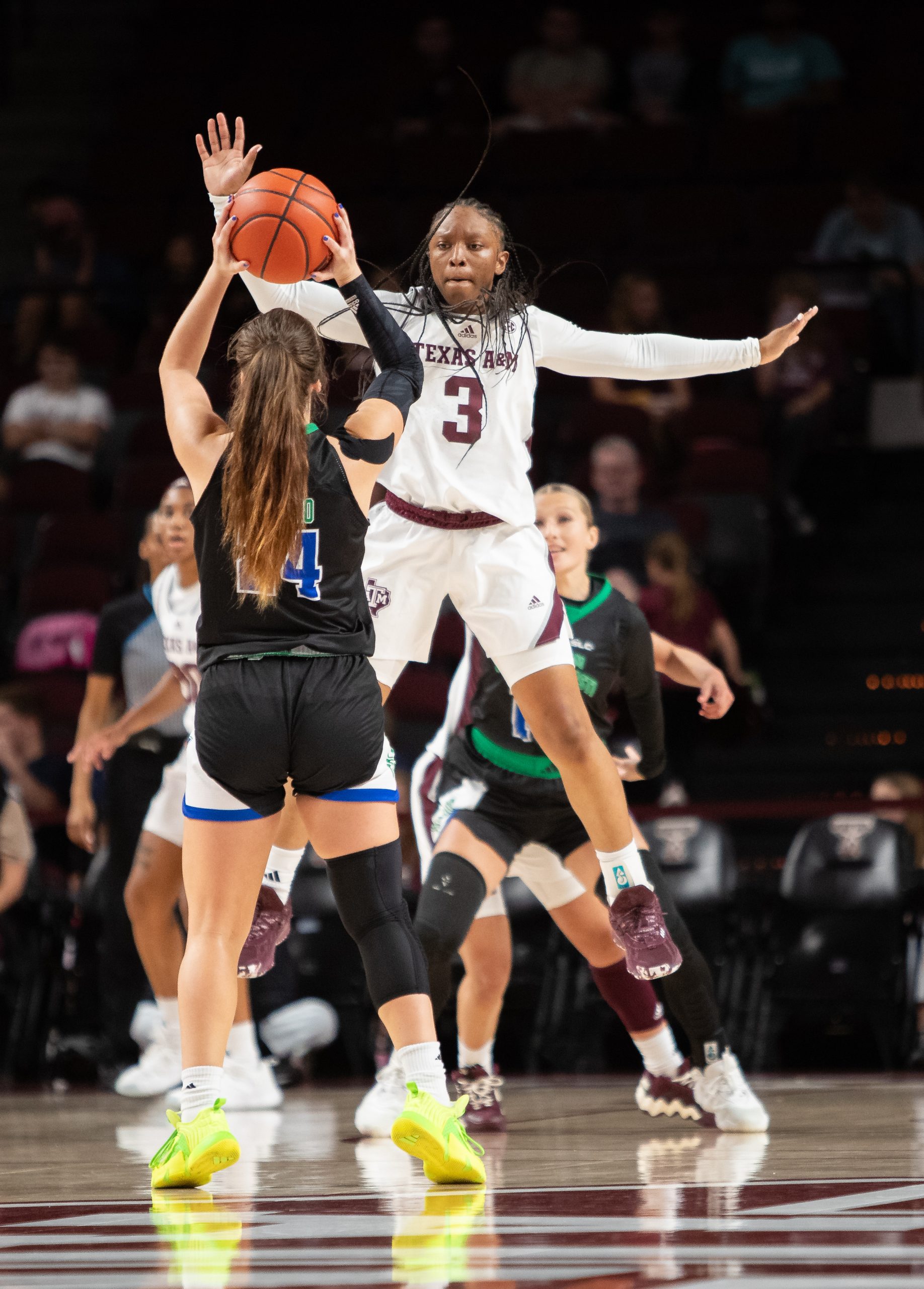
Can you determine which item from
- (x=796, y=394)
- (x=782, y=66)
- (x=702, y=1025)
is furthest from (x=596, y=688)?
(x=782, y=66)

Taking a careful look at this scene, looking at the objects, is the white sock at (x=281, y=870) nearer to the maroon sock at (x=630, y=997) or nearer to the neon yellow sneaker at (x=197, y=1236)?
the neon yellow sneaker at (x=197, y=1236)

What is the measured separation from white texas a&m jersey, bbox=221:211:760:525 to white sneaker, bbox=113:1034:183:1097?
Answer: 290 centimetres

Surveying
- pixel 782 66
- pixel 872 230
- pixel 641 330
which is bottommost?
pixel 641 330

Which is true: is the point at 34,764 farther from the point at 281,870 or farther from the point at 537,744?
the point at 281,870

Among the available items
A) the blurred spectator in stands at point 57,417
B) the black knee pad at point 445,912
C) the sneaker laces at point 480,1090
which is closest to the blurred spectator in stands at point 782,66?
the blurred spectator in stands at point 57,417

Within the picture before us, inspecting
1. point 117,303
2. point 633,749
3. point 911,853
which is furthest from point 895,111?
point 633,749

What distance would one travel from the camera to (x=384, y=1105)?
5.46 metres

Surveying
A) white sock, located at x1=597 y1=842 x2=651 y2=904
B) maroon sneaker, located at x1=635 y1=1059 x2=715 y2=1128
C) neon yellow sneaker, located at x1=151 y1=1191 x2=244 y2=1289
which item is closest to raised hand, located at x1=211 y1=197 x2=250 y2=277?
white sock, located at x1=597 y1=842 x2=651 y2=904

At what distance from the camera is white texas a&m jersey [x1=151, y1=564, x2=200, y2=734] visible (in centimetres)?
Answer: 673

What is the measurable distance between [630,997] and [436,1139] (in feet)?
→ 6.05

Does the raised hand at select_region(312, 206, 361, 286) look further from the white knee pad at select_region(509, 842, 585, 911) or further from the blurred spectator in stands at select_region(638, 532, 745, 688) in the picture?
the blurred spectator in stands at select_region(638, 532, 745, 688)

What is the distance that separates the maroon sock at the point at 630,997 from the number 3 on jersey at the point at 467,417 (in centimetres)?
175

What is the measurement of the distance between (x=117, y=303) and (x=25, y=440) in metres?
1.49

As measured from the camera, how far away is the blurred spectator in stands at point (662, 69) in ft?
43.2
